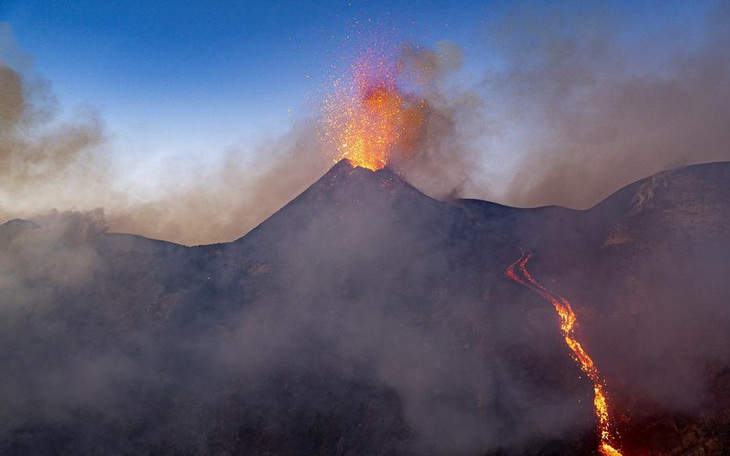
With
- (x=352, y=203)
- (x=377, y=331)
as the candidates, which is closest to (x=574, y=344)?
(x=377, y=331)

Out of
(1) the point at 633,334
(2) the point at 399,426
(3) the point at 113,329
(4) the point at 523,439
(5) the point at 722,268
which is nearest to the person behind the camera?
(4) the point at 523,439

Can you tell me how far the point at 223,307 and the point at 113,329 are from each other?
999cm

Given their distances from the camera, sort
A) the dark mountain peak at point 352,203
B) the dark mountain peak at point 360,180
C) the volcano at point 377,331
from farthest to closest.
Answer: the dark mountain peak at point 360,180 → the dark mountain peak at point 352,203 → the volcano at point 377,331

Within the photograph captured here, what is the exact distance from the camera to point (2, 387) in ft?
118

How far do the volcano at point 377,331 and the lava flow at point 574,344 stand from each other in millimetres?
586

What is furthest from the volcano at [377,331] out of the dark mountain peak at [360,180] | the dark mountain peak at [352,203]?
the dark mountain peak at [360,180]

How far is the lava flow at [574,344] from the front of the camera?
26.5m

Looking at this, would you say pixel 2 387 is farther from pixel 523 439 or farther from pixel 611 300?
pixel 611 300

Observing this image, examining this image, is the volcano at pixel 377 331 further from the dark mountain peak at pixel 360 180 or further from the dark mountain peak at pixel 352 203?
the dark mountain peak at pixel 360 180

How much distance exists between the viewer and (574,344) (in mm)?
32375

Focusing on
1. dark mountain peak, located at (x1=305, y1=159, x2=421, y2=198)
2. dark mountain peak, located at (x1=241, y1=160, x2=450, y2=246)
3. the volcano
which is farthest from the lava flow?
dark mountain peak, located at (x1=305, y1=159, x2=421, y2=198)

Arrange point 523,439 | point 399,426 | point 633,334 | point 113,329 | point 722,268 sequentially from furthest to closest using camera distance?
1. point 113,329
2. point 722,268
3. point 633,334
4. point 399,426
5. point 523,439

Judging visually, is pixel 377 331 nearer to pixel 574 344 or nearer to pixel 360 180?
pixel 574 344

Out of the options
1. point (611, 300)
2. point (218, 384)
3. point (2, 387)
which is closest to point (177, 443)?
point (218, 384)
